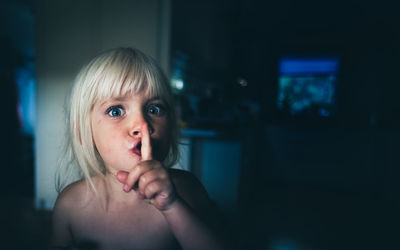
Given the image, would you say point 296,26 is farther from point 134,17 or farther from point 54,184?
point 54,184

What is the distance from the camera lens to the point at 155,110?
0.31 meters

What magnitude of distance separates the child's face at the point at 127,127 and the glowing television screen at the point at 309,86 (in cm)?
283

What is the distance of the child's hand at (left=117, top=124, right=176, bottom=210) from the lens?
0.23 metres

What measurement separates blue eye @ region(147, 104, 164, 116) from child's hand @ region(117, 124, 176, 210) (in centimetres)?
7

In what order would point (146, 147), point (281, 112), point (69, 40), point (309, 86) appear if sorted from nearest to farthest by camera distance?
1. point (146, 147)
2. point (69, 40)
3. point (309, 86)
4. point (281, 112)

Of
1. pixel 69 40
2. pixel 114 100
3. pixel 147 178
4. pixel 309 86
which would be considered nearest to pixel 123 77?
pixel 114 100

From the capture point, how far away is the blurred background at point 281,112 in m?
1.52

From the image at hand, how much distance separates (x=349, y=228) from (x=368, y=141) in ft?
4.03

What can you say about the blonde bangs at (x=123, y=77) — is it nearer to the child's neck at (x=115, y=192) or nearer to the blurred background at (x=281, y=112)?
the child's neck at (x=115, y=192)

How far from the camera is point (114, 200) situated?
0.35m

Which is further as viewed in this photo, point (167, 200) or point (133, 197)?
point (133, 197)

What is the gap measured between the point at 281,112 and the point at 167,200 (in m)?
2.93

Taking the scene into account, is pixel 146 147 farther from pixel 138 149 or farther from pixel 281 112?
pixel 281 112

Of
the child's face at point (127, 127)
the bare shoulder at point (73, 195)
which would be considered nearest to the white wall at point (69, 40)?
the bare shoulder at point (73, 195)
